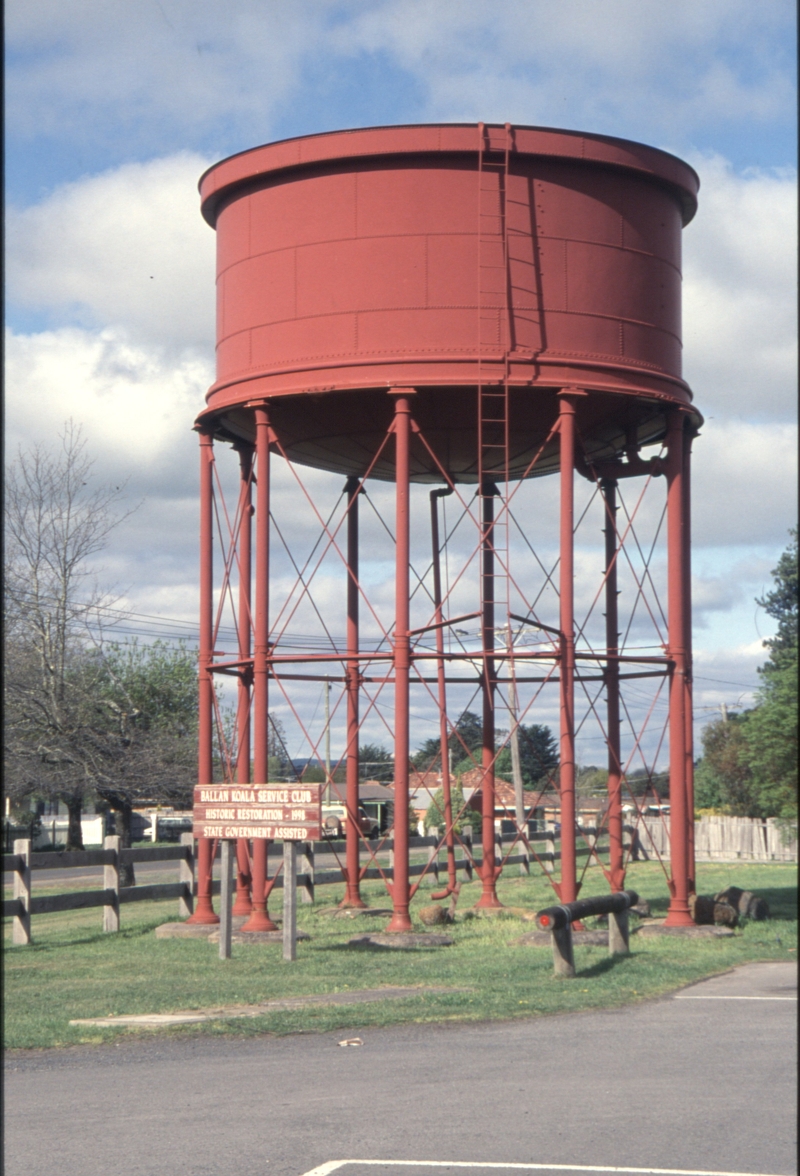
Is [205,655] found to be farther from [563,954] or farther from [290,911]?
[563,954]

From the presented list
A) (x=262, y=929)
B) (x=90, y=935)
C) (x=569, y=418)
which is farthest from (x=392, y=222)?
(x=90, y=935)

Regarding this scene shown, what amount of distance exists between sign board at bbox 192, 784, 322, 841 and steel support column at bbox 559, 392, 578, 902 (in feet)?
9.83

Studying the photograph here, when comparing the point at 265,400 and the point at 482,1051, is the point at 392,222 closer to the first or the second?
the point at 265,400

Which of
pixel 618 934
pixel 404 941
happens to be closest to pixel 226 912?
pixel 404 941

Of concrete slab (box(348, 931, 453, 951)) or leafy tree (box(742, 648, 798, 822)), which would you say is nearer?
leafy tree (box(742, 648, 798, 822))

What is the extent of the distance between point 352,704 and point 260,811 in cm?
492

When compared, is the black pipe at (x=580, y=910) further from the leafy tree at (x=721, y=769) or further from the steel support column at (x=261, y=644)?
the leafy tree at (x=721, y=769)

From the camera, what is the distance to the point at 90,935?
60.5 ft

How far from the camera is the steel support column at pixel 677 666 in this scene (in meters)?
16.9

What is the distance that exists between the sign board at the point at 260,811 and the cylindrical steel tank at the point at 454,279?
5.21 meters

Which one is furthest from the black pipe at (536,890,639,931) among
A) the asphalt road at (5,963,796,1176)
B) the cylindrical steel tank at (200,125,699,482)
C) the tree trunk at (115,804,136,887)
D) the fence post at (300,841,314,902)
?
the tree trunk at (115,804,136,887)

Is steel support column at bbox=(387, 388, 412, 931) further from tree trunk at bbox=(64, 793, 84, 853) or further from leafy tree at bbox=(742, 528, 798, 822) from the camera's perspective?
leafy tree at bbox=(742, 528, 798, 822)

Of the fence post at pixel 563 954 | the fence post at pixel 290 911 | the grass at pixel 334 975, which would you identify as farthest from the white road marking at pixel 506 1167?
the fence post at pixel 290 911

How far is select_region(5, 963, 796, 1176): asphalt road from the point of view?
6938 mm
